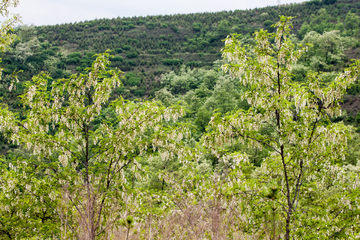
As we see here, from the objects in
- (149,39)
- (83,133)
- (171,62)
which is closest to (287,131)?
(83,133)

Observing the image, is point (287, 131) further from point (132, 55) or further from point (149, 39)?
point (149, 39)

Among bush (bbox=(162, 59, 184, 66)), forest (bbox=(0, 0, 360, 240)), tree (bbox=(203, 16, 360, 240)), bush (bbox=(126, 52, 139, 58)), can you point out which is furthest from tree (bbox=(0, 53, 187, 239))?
bush (bbox=(126, 52, 139, 58))

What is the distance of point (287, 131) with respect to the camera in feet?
15.7

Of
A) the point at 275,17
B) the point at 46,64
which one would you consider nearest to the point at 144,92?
the point at 46,64

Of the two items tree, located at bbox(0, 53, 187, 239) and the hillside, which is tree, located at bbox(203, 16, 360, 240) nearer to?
tree, located at bbox(0, 53, 187, 239)

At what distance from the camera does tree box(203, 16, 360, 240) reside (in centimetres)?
460

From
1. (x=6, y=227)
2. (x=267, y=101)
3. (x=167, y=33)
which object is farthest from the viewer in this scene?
(x=167, y=33)

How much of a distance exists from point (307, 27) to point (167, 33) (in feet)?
185

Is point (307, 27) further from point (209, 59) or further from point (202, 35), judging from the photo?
point (202, 35)

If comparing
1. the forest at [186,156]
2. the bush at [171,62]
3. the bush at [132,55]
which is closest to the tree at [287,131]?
the forest at [186,156]

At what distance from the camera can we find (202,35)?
102m

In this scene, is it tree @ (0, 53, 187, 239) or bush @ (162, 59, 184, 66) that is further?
bush @ (162, 59, 184, 66)

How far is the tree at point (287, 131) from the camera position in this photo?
4598mm

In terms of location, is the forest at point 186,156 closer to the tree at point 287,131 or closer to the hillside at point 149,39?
the tree at point 287,131
